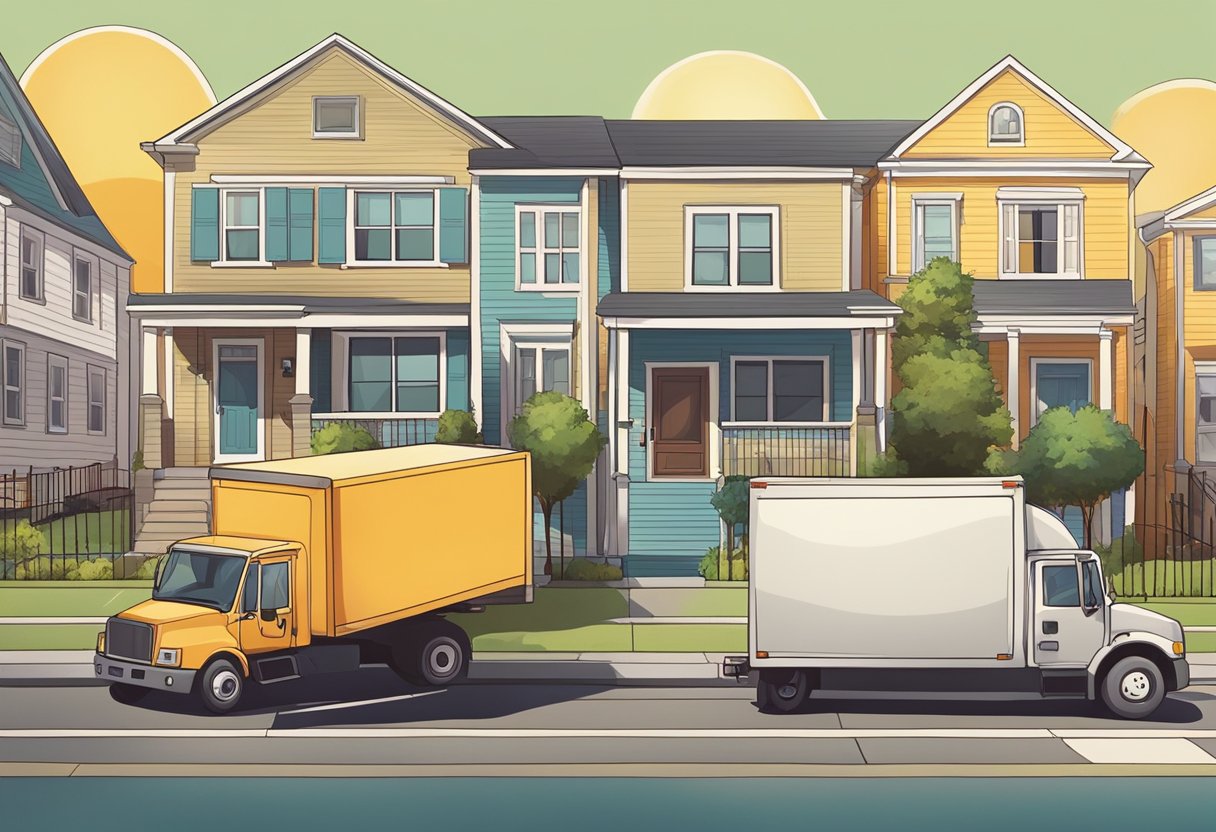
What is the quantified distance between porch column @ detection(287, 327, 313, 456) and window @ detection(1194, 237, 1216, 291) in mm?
18530

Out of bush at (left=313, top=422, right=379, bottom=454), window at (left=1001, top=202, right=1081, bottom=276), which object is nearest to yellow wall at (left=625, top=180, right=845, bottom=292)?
window at (left=1001, top=202, right=1081, bottom=276)

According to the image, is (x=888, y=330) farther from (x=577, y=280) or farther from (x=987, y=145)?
(x=577, y=280)

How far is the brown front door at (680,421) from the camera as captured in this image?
23953mm

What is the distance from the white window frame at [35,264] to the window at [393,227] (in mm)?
8375

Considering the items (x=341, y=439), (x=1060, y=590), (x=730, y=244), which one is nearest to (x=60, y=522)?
(x=341, y=439)

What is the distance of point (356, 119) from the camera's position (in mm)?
24344

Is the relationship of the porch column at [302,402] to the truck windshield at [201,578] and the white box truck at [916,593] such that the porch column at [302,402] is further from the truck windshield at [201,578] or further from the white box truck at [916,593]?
the white box truck at [916,593]

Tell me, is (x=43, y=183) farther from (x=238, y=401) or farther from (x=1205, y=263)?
(x=1205, y=263)

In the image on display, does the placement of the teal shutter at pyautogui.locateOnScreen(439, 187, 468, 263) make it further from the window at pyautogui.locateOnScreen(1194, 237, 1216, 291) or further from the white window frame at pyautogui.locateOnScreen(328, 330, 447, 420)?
the window at pyautogui.locateOnScreen(1194, 237, 1216, 291)

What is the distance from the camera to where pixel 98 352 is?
3125 cm

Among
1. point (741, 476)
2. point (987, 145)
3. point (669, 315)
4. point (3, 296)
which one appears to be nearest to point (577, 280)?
point (669, 315)

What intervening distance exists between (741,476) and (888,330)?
414cm

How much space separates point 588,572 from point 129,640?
32.1 feet

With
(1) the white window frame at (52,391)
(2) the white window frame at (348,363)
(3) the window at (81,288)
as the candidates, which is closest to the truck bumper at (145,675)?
(2) the white window frame at (348,363)
